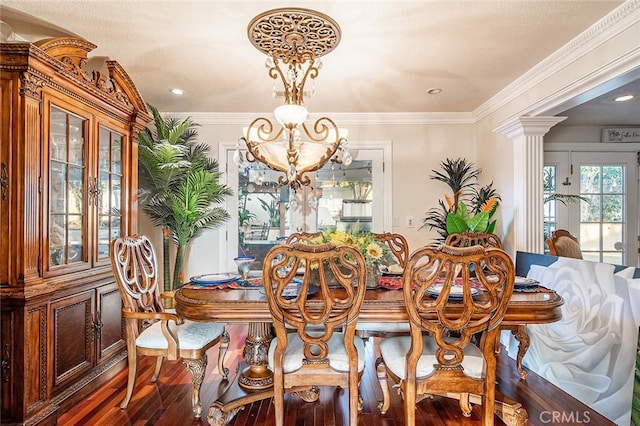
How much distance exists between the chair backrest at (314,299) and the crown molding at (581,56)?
6.77ft

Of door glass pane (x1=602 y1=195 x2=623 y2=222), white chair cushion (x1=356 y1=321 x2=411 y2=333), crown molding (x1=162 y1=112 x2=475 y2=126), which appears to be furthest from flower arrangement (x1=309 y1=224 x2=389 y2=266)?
door glass pane (x1=602 y1=195 x2=623 y2=222)

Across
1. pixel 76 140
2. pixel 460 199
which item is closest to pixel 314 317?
pixel 76 140

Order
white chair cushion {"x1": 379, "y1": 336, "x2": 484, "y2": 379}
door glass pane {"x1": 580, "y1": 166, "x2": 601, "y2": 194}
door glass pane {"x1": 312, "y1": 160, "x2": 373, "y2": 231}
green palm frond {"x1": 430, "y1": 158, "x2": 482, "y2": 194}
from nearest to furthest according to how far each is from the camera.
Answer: white chair cushion {"x1": 379, "y1": 336, "x2": 484, "y2": 379}
green palm frond {"x1": 430, "y1": 158, "x2": 482, "y2": 194}
door glass pane {"x1": 312, "y1": 160, "x2": 373, "y2": 231}
door glass pane {"x1": 580, "y1": 166, "x2": 601, "y2": 194}

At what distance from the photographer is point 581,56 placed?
2445 millimetres

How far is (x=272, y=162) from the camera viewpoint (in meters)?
2.71

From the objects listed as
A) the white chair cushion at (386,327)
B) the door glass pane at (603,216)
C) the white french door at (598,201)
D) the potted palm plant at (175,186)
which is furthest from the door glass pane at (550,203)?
the potted palm plant at (175,186)

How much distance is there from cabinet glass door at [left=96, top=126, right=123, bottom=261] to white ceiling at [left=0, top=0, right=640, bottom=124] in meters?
0.66

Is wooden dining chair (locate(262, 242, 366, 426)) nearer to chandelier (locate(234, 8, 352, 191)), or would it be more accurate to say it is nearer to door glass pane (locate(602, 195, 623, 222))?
chandelier (locate(234, 8, 352, 191))

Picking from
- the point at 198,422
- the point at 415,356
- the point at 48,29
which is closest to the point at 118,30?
the point at 48,29

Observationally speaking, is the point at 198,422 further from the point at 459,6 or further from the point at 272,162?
the point at 459,6

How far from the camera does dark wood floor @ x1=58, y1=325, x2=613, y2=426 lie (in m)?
2.06

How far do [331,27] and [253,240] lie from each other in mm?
2784

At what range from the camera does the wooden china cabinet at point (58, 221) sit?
187 cm

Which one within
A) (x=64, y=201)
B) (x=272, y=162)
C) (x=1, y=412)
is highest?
(x=272, y=162)
